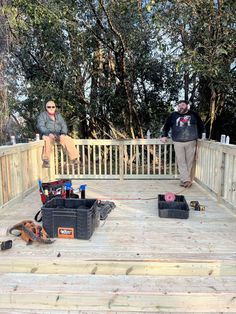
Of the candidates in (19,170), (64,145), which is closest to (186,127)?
(64,145)

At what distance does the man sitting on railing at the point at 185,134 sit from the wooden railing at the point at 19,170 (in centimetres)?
231

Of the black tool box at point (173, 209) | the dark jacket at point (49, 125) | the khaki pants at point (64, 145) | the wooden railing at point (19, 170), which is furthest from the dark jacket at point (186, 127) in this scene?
the wooden railing at point (19, 170)

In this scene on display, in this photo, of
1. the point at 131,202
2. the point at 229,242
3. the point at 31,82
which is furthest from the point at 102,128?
the point at 229,242

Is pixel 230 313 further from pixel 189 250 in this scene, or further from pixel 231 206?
pixel 231 206

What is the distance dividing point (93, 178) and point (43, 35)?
3182 mm

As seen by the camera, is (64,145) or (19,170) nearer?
(19,170)

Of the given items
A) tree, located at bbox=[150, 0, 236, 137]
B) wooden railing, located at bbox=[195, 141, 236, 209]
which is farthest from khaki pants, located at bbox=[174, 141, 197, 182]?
tree, located at bbox=[150, 0, 236, 137]

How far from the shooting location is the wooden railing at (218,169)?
3.04 metres

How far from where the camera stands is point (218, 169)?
3496mm

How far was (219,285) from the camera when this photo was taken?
1.89m

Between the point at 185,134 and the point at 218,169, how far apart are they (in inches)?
38.5

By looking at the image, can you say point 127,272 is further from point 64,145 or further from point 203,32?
point 203,32

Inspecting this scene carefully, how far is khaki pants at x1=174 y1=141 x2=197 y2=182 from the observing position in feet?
14.3

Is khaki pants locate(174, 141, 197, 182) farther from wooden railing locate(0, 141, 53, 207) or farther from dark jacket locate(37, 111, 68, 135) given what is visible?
wooden railing locate(0, 141, 53, 207)
